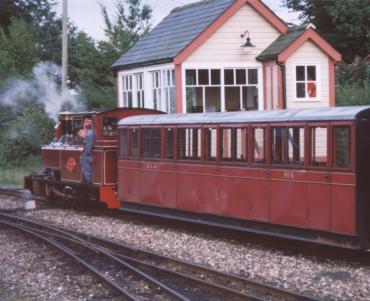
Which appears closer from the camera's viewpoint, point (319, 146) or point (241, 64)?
point (319, 146)

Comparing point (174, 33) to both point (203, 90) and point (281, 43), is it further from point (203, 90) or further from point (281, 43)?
point (281, 43)

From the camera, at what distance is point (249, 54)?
25000mm

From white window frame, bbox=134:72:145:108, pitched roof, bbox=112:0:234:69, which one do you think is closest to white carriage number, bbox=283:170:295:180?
pitched roof, bbox=112:0:234:69

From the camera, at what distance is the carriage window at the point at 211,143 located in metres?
13.9

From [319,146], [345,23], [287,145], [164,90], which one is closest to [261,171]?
[287,145]

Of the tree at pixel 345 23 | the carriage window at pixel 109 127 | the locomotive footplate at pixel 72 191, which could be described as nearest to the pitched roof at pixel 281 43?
the carriage window at pixel 109 127

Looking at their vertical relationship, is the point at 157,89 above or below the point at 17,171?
above

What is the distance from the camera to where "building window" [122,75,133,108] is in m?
27.3

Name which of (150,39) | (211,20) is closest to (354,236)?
(211,20)

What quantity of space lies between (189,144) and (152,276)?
449 centimetres

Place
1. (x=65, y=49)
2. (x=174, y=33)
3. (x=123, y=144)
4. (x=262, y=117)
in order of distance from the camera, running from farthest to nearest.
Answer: (x=65, y=49)
(x=174, y=33)
(x=123, y=144)
(x=262, y=117)

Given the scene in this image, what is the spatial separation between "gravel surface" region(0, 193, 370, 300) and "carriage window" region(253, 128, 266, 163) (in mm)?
1463

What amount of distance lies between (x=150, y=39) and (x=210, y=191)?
14.2 metres

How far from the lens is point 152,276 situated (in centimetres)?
1064
